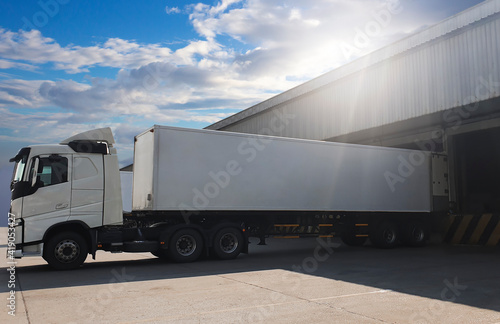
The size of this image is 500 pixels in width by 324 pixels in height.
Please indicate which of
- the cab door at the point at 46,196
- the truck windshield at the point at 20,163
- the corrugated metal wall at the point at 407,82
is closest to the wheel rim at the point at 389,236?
the corrugated metal wall at the point at 407,82

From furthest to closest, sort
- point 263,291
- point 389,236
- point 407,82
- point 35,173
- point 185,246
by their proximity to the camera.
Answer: point 407,82 < point 389,236 < point 185,246 < point 35,173 < point 263,291

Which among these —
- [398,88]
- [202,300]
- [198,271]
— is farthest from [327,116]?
[202,300]

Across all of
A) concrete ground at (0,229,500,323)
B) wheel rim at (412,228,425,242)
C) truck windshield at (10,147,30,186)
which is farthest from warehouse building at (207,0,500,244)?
truck windshield at (10,147,30,186)

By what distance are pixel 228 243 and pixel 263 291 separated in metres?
4.63

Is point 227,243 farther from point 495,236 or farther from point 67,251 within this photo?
point 495,236

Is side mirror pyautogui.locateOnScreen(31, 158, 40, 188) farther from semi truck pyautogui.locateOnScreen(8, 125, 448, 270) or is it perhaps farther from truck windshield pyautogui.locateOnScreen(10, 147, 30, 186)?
truck windshield pyautogui.locateOnScreen(10, 147, 30, 186)

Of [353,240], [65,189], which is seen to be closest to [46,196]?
[65,189]

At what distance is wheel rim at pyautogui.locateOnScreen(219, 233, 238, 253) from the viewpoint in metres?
11.9

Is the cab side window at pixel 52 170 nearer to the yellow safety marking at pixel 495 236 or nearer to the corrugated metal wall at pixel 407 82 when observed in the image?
the corrugated metal wall at pixel 407 82

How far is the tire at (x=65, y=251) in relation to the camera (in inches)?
383

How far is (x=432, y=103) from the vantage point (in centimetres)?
1501

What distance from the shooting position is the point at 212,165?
1167cm

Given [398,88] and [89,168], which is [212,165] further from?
[398,88]

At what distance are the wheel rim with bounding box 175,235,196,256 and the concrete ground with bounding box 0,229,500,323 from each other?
403 millimetres
